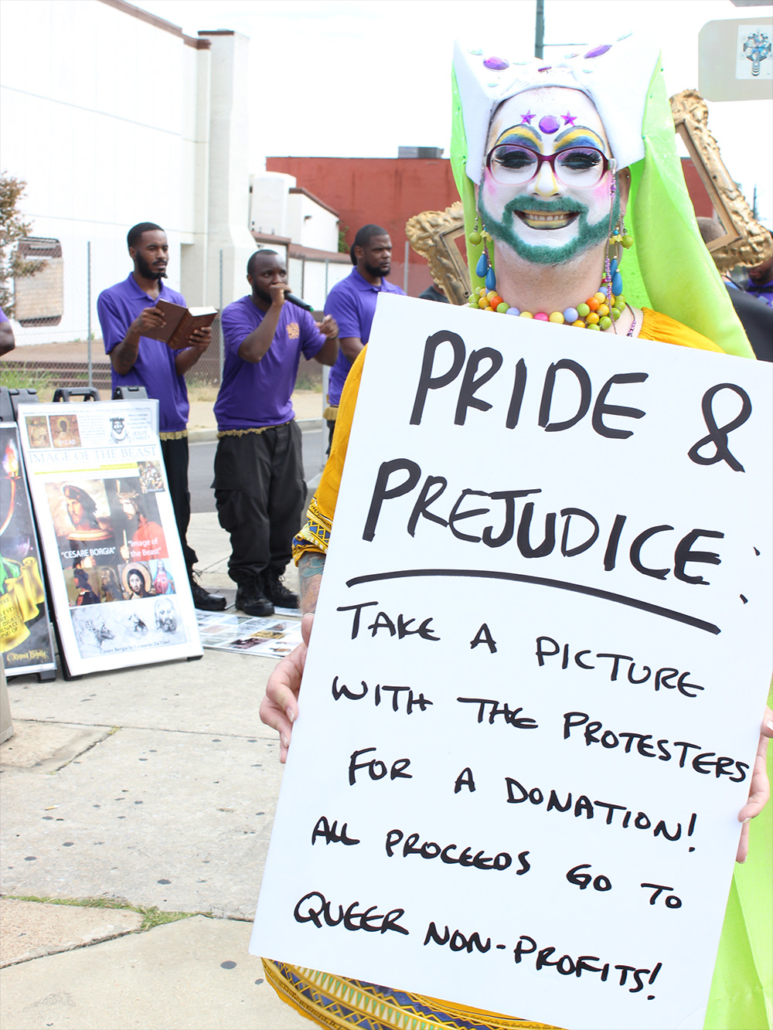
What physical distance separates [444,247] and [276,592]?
8.01 feet

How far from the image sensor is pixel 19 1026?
2338 millimetres

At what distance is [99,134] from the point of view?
20594mm

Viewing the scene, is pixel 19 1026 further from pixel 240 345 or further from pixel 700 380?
pixel 240 345

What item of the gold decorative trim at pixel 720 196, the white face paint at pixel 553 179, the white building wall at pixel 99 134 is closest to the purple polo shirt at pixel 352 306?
the gold decorative trim at pixel 720 196

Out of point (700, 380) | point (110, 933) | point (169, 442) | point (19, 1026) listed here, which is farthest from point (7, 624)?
point (700, 380)

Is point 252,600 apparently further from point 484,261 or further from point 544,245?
point 544,245

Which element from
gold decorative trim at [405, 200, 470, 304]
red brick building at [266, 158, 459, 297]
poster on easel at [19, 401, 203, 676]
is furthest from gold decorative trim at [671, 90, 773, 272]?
red brick building at [266, 158, 459, 297]

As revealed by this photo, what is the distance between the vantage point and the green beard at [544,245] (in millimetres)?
1696

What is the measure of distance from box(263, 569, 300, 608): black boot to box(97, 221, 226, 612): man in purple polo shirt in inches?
22.2

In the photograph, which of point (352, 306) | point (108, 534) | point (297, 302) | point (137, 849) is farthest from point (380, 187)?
point (137, 849)

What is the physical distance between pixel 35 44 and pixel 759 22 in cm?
1756

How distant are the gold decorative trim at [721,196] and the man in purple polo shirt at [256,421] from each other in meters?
2.59

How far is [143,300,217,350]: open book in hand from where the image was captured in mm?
5184

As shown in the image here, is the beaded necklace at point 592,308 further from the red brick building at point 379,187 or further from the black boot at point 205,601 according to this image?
the red brick building at point 379,187
